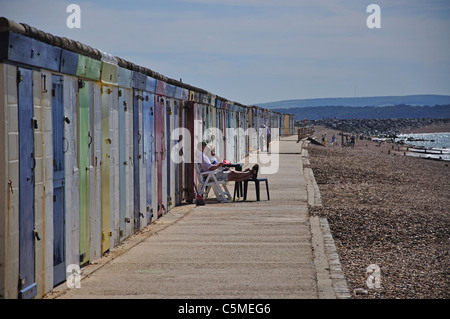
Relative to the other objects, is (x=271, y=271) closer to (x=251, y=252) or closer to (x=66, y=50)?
(x=251, y=252)

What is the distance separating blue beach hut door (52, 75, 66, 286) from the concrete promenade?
0.78 feet

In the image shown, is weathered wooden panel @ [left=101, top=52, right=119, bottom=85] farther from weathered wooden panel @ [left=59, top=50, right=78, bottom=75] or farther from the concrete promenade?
the concrete promenade

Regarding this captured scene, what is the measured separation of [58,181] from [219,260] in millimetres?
2133

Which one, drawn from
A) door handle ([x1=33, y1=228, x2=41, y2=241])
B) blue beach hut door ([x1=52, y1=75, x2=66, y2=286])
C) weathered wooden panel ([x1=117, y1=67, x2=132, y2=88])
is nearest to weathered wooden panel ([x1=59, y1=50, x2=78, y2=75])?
blue beach hut door ([x1=52, y1=75, x2=66, y2=286])

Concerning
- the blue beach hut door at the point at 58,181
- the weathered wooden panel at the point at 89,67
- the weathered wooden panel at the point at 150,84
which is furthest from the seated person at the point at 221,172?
the blue beach hut door at the point at 58,181

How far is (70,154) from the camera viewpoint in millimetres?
6434

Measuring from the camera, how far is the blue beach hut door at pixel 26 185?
516 centimetres

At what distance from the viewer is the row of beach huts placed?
5016 millimetres

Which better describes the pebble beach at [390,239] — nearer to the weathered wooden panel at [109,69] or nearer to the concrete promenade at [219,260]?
the concrete promenade at [219,260]

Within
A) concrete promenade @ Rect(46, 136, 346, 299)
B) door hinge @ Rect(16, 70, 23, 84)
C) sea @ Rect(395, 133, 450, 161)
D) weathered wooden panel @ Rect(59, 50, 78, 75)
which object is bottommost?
concrete promenade @ Rect(46, 136, 346, 299)

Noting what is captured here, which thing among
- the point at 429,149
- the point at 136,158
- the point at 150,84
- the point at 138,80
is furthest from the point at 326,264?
the point at 429,149

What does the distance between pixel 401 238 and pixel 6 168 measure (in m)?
6.79
